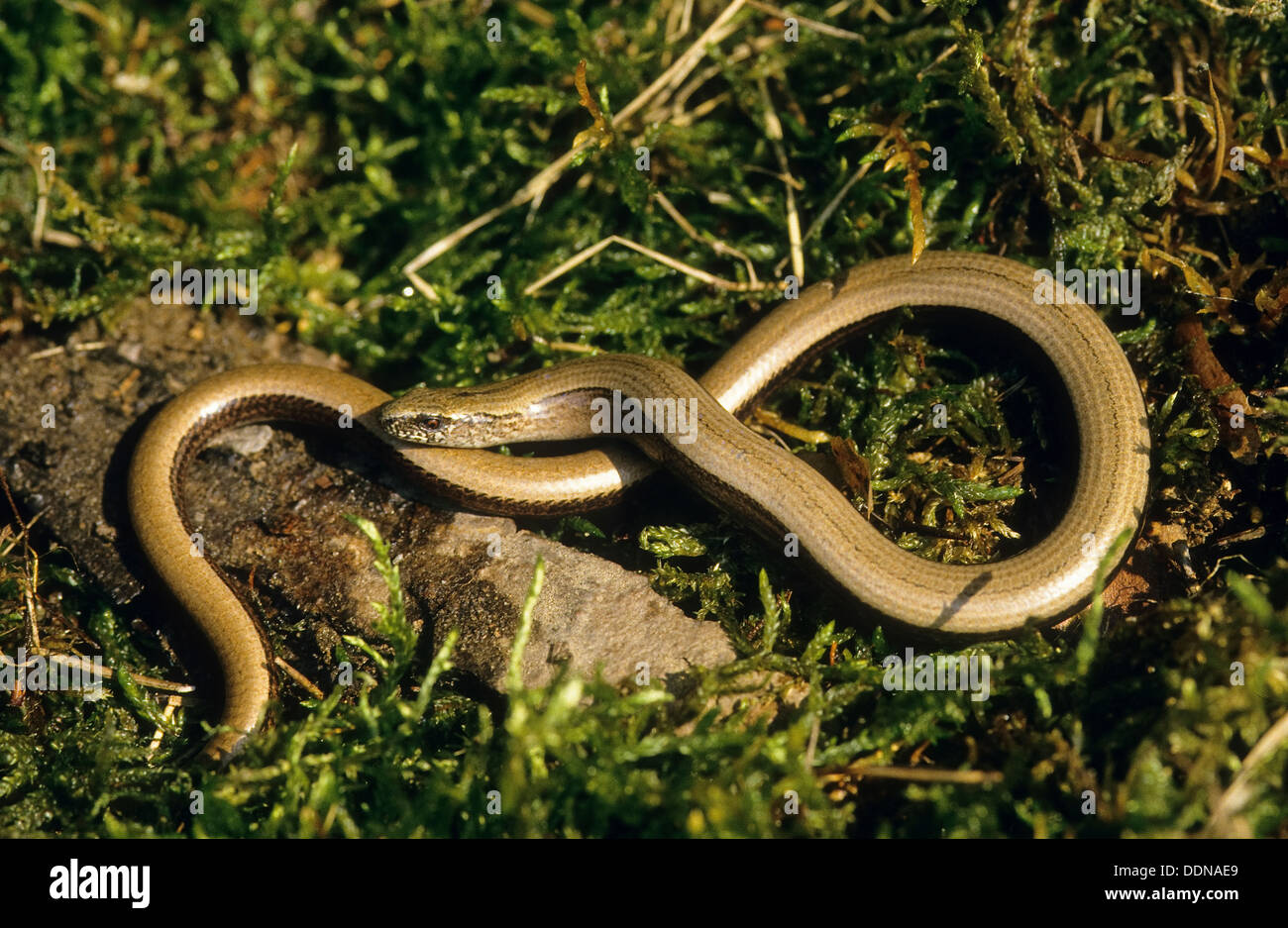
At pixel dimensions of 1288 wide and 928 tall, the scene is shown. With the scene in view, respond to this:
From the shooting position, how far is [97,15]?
428cm

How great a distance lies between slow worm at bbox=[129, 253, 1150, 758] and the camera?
2959 millimetres

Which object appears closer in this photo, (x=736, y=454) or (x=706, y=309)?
(x=736, y=454)

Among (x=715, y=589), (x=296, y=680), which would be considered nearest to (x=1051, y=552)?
(x=715, y=589)

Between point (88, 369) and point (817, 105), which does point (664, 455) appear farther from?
point (88, 369)

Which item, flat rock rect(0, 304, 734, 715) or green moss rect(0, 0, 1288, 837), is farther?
flat rock rect(0, 304, 734, 715)

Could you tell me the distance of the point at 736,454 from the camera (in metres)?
3.14

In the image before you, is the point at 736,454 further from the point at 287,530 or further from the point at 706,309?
the point at 287,530

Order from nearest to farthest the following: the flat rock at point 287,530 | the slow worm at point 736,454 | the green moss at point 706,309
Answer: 1. the green moss at point 706,309
2. the slow worm at point 736,454
3. the flat rock at point 287,530

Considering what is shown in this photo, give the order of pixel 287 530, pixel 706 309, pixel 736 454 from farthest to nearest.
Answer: pixel 706 309, pixel 287 530, pixel 736 454

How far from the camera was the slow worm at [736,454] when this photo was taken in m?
2.96

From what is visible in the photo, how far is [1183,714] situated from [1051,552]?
696 mm

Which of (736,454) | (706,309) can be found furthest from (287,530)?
(706,309)

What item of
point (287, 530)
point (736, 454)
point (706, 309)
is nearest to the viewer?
point (736, 454)

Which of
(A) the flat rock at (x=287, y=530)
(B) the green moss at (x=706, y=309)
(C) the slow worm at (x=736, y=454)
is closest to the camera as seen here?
(B) the green moss at (x=706, y=309)
